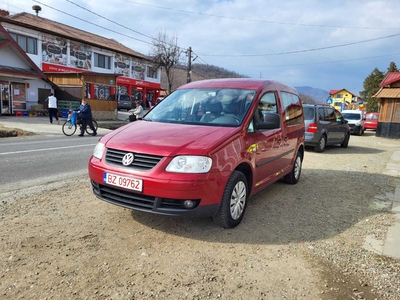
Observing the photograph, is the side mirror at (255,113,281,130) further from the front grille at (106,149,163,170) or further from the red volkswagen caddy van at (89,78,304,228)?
the front grille at (106,149,163,170)

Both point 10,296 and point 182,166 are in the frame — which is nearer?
point 10,296

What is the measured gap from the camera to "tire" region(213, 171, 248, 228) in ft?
11.5

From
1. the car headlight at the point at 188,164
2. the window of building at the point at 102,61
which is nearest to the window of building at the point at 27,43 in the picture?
the window of building at the point at 102,61

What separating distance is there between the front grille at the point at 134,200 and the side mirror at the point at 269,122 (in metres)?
1.49

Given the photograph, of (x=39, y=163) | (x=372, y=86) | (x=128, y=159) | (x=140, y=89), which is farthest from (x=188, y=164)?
(x=372, y=86)

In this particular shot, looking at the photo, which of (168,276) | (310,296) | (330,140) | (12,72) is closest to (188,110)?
(168,276)

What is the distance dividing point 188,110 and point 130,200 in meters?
1.65

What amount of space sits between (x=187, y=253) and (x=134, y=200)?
81 cm

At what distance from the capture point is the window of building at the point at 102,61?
34625 millimetres

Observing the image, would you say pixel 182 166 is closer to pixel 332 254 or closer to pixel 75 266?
pixel 75 266

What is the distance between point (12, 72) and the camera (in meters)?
19.9

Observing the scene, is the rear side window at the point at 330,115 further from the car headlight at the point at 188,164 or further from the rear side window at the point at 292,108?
the car headlight at the point at 188,164

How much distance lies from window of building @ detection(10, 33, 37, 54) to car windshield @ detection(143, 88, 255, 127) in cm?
2721

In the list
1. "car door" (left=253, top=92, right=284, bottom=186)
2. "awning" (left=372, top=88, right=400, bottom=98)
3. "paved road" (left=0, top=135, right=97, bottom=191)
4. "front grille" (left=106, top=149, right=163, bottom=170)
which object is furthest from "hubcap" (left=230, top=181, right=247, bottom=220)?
"awning" (left=372, top=88, right=400, bottom=98)
